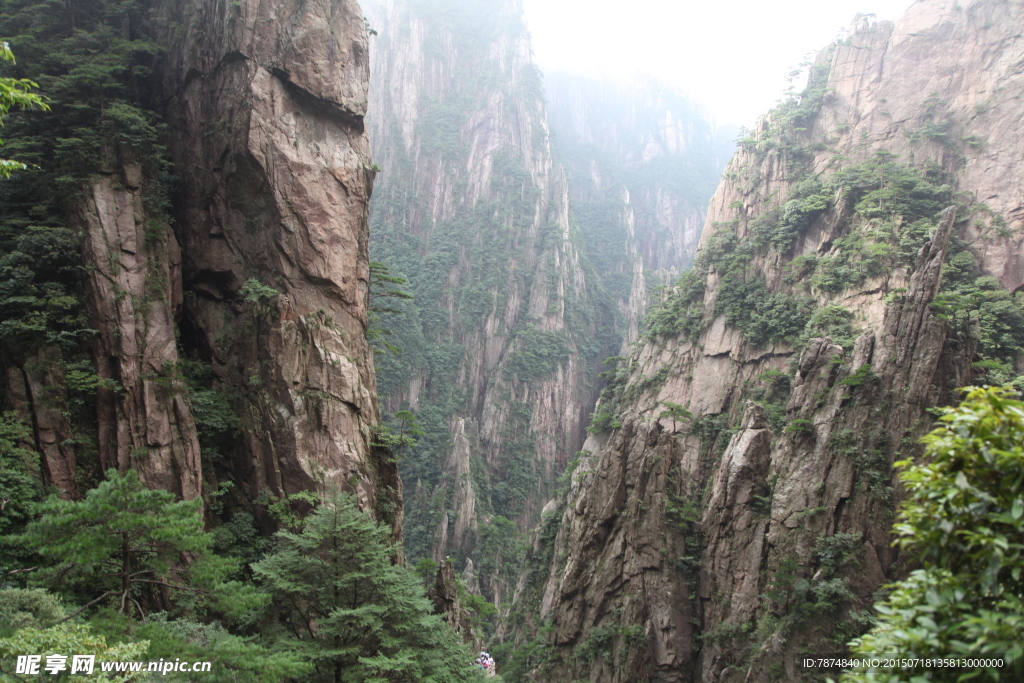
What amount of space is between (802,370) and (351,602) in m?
16.9

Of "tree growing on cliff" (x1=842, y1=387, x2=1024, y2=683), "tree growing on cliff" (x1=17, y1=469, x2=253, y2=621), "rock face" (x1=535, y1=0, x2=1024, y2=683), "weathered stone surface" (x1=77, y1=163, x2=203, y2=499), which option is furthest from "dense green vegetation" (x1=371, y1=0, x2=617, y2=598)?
Answer: "tree growing on cliff" (x1=842, y1=387, x2=1024, y2=683)

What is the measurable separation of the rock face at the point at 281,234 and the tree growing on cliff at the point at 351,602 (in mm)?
4390

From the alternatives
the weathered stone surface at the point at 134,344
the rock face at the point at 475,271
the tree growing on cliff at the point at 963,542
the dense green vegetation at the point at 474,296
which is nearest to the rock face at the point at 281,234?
the weathered stone surface at the point at 134,344

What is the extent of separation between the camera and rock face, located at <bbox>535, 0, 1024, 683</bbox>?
16.7 metres

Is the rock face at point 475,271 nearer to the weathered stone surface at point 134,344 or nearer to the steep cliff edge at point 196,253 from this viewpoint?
the steep cliff edge at point 196,253

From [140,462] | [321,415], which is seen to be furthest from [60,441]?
[321,415]

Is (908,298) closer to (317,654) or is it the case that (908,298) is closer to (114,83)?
(317,654)

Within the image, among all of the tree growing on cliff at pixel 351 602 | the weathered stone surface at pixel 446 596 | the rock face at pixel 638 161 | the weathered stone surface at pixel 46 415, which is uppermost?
the rock face at pixel 638 161

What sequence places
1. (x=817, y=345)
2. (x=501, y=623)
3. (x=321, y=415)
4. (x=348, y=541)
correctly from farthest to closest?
(x=501, y=623) → (x=817, y=345) → (x=321, y=415) → (x=348, y=541)

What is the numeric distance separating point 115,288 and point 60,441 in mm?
3851

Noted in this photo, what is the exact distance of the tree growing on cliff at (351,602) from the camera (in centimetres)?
987

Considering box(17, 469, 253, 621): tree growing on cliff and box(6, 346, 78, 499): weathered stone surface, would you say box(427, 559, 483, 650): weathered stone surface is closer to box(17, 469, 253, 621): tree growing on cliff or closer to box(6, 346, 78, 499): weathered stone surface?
box(17, 469, 253, 621): tree growing on cliff

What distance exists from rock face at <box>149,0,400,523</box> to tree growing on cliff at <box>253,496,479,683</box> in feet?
14.4

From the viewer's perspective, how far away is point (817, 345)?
66.2 ft
